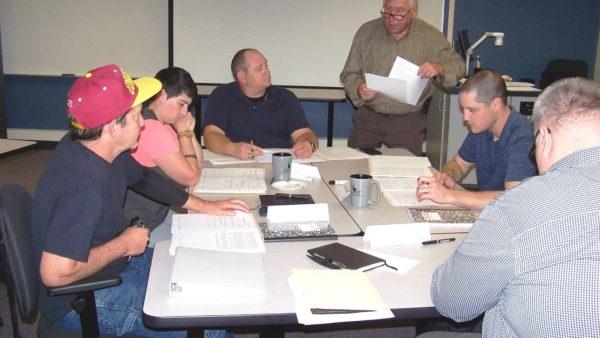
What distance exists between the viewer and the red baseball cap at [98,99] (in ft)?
5.29

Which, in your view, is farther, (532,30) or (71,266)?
(532,30)

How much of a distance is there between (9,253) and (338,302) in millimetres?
885

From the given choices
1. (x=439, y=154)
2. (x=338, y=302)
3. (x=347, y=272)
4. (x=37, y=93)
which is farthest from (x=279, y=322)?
(x=37, y=93)

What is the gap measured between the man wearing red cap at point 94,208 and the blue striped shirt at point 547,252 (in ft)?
2.97

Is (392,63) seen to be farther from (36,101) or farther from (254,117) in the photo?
(36,101)

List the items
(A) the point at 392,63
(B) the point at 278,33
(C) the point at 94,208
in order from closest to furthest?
1. (C) the point at 94,208
2. (A) the point at 392,63
3. (B) the point at 278,33

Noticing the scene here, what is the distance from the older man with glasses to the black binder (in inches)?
82.2

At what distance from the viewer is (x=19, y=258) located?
155 cm

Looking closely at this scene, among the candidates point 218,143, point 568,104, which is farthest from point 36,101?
point 568,104

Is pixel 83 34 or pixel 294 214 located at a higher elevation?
pixel 83 34

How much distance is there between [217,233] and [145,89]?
1.65ft

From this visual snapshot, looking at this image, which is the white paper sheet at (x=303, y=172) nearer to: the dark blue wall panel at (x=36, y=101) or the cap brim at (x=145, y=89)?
the cap brim at (x=145, y=89)

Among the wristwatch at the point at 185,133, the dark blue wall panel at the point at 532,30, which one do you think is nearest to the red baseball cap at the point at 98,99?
the wristwatch at the point at 185,133

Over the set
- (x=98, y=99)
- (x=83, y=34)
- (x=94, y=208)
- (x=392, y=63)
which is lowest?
(x=94, y=208)
